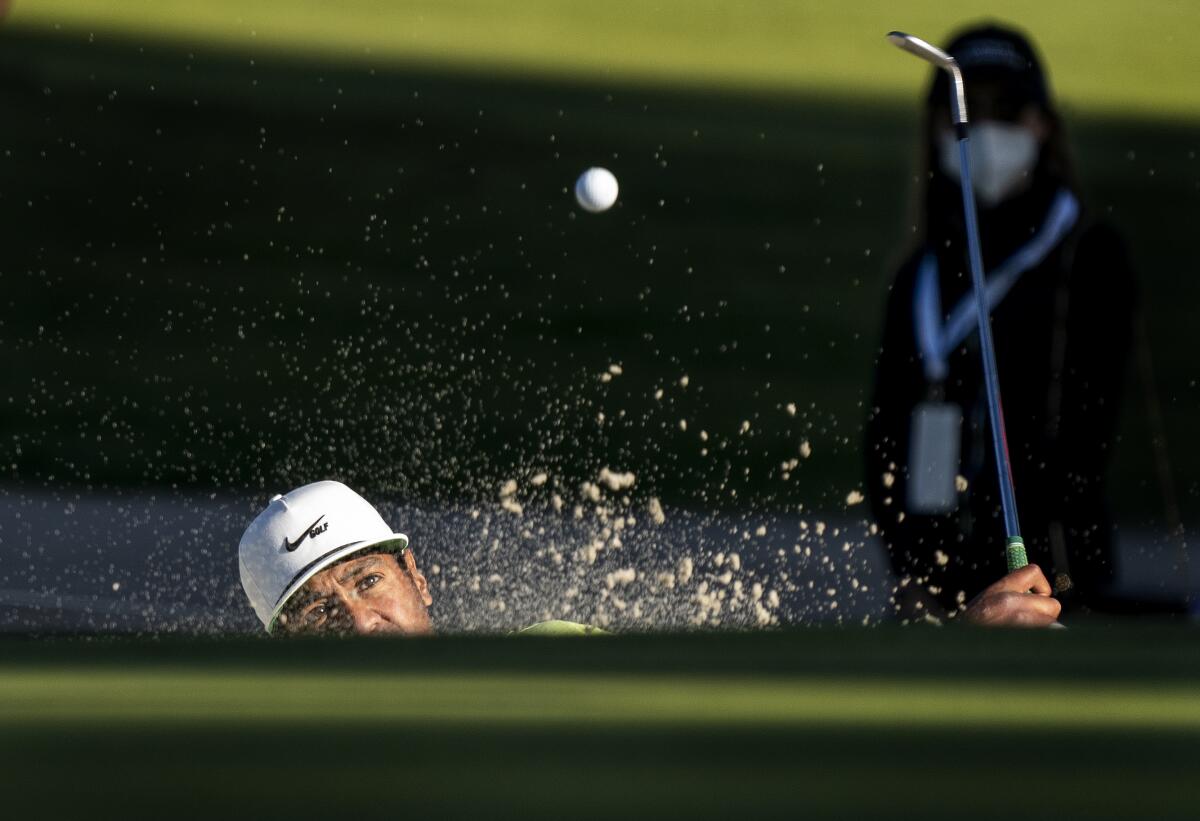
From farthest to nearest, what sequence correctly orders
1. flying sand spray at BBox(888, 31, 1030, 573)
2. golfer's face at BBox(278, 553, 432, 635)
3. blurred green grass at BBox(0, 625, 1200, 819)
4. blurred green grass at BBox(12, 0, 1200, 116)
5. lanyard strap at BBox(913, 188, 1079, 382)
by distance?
blurred green grass at BBox(12, 0, 1200, 116)
lanyard strap at BBox(913, 188, 1079, 382)
golfer's face at BBox(278, 553, 432, 635)
flying sand spray at BBox(888, 31, 1030, 573)
blurred green grass at BBox(0, 625, 1200, 819)

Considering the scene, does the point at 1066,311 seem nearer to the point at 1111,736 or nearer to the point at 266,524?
the point at 266,524

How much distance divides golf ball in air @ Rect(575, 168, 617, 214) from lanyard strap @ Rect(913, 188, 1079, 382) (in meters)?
0.80

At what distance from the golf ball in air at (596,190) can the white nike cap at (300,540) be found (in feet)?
5.20

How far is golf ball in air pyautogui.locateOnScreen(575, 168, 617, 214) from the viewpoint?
4.30 m

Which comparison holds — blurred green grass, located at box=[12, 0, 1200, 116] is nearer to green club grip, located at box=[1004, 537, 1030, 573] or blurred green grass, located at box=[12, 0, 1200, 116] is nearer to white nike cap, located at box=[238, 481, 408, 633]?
white nike cap, located at box=[238, 481, 408, 633]

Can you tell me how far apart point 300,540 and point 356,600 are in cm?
14

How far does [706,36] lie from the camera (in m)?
4.50

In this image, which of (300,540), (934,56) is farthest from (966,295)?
(300,540)

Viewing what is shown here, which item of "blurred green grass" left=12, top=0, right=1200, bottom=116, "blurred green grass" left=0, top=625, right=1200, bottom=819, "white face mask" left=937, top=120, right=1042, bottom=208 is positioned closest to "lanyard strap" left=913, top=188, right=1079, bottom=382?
"white face mask" left=937, top=120, right=1042, bottom=208

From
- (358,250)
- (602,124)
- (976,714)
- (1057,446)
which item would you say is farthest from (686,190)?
(976,714)

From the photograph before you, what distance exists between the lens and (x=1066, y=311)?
415 cm

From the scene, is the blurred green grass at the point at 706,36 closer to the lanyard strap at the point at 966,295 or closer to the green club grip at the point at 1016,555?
the lanyard strap at the point at 966,295

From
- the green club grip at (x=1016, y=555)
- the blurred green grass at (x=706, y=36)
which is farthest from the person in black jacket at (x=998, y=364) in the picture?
the green club grip at (x=1016, y=555)

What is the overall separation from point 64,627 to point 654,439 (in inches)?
58.0
